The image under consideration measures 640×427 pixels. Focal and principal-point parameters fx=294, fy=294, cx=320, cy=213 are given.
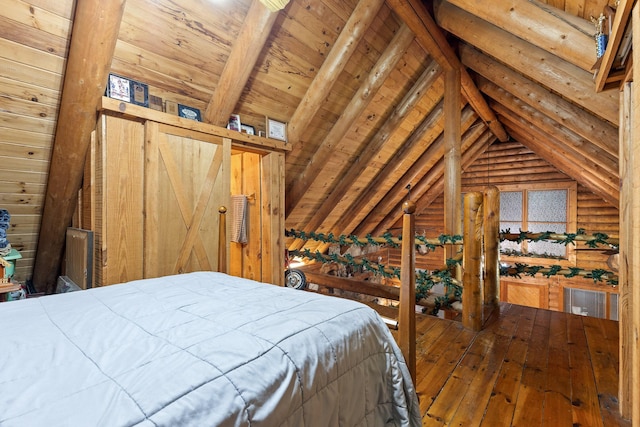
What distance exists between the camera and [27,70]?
1806 millimetres

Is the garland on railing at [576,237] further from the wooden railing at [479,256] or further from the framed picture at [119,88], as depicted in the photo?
the framed picture at [119,88]

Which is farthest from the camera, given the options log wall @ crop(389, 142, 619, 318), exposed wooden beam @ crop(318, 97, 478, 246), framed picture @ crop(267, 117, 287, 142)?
log wall @ crop(389, 142, 619, 318)

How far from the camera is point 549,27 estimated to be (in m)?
1.75

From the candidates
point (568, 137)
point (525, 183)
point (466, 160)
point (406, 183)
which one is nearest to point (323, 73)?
point (568, 137)

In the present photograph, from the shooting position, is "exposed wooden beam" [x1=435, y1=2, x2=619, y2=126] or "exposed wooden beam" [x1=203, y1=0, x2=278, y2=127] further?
"exposed wooden beam" [x1=203, y1=0, x2=278, y2=127]

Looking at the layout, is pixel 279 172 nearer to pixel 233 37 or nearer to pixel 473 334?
pixel 233 37

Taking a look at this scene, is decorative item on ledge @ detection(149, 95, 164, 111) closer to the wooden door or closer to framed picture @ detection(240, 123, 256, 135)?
the wooden door

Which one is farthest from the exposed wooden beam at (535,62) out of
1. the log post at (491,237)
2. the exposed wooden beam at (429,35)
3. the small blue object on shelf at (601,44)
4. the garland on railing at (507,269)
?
the garland on railing at (507,269)

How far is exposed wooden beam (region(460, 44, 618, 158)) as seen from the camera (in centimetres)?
271

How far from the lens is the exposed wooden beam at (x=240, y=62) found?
7.40ft

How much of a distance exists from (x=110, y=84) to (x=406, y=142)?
384 centimetres

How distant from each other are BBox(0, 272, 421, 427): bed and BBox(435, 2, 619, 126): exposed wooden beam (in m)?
2.13

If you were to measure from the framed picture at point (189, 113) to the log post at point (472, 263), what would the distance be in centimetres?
244

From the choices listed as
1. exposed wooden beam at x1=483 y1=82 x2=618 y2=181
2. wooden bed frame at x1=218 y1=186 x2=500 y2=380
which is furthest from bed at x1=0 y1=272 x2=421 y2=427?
exposed wooden beam at x1=483 y1=82 x2=618 y2=181
